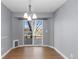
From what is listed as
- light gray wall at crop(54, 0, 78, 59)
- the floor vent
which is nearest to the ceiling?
light gray wall at crop(54, 0, 78, 59)

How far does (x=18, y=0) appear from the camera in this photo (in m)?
4.99

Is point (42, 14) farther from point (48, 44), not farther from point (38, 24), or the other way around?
point (48, 44)

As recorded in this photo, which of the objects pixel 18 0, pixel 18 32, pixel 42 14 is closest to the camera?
pixel 18 0

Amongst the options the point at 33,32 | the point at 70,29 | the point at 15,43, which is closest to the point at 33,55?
the point at 70,29

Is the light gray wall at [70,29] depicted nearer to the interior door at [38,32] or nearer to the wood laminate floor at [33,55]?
the wood laminate floor at [33,55]

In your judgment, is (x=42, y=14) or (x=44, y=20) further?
(x=44, y=20)

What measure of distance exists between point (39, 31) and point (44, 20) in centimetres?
101

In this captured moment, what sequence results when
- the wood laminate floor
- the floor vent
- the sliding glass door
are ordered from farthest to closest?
the sliding glass door, the floor vent, the wood laminate floor

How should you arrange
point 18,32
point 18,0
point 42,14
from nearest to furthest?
point 18,0 → point 42,14 → point 18,32

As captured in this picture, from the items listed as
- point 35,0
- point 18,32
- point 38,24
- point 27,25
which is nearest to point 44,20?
point 38,24

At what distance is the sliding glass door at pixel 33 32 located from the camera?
9.81m

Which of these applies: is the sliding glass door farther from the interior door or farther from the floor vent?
the floor vent

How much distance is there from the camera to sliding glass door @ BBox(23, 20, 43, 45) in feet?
32.2

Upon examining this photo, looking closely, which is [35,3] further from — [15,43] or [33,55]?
[15,43]
